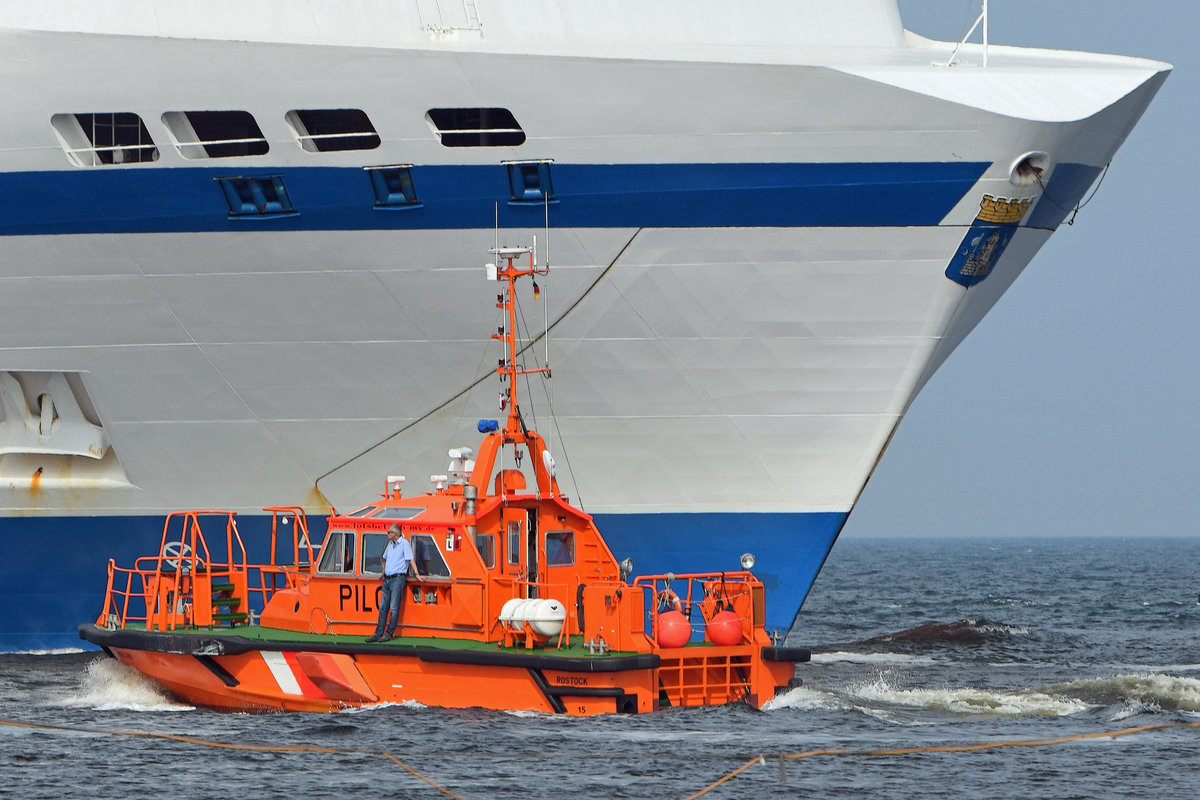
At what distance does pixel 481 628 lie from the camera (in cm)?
1582

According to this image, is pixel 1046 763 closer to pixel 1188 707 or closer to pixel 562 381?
pixel 1188 707

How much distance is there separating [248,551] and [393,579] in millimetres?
5100

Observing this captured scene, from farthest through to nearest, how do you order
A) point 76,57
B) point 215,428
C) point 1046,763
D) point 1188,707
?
point 215,428 < point 76,57 < point 1188,707 < point 1046,763

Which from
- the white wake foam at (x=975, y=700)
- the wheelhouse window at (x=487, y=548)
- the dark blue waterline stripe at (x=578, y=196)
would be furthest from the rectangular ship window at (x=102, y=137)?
the white wake foam at (x=975, y=700)

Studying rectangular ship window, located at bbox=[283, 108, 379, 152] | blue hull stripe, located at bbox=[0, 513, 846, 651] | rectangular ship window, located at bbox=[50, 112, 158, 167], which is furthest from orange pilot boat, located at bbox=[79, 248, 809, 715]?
rectangular ship window, located at bbox=[50, 112, 158, 167]

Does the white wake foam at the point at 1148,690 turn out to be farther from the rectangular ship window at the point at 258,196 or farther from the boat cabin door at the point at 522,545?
the rectangular ship window at the point at 258,196

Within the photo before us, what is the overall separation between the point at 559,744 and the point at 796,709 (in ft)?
9.87

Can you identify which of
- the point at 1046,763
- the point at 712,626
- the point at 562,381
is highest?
the point at 562,381

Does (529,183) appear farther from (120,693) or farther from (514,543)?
(120,693)

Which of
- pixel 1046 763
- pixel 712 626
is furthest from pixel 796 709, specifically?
pixel 1046 763

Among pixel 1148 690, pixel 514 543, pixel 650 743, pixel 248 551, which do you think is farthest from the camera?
pixel 248 551

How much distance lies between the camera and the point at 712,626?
15.9m

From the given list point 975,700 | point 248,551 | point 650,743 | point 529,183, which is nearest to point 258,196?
point 529,183

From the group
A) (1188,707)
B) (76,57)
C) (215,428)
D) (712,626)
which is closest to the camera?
(712,626)
